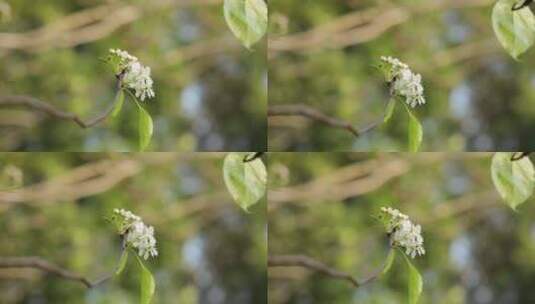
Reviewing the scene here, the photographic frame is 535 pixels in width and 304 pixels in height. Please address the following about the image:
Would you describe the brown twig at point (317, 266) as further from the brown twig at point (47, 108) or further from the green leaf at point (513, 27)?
the green leaf at point (513, 27)

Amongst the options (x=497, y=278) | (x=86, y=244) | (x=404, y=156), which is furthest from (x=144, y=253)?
(x=497, y=278)

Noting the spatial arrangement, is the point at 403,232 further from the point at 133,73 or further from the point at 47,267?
the point at 47,267

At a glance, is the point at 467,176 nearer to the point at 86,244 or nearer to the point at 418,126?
the point at 418,126

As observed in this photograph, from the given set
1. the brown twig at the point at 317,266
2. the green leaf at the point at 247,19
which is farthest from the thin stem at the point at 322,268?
the green leaf at the point at 247,19

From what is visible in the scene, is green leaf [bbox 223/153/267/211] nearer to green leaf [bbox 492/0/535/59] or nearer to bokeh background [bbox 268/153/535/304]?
bokeh background [bbox 268/153/535/304]

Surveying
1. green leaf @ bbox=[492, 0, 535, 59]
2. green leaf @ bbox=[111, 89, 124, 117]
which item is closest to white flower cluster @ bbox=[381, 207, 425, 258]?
green leaf @ bbox=[492, 0, 535, 59]
